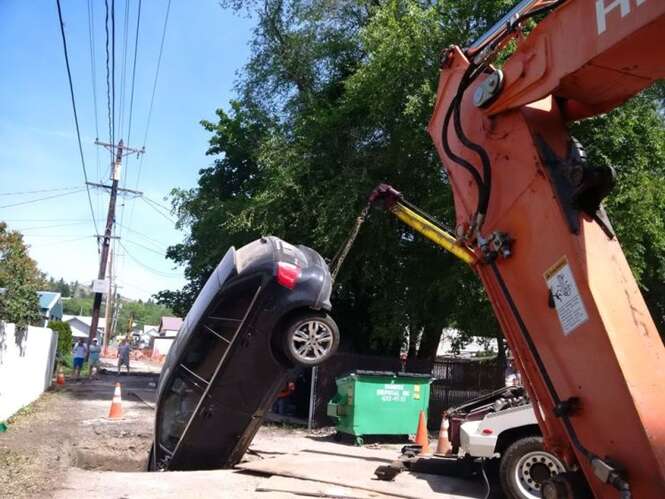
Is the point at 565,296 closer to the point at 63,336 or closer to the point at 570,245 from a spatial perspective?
the point at 570,245

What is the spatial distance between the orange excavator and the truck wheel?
3713 mm

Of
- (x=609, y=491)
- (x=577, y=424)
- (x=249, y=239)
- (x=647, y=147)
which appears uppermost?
(x=647, y=147)

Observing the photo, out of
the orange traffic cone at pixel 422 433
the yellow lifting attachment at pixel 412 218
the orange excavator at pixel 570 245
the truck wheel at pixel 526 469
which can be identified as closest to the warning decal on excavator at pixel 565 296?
the orange excavator at pixel 570 245

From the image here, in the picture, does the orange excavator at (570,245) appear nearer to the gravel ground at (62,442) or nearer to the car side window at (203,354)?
the car side window at (203,354)

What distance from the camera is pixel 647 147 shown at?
14469mm

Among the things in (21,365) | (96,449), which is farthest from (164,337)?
(96,449)

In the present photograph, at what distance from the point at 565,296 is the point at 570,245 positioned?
25 cm

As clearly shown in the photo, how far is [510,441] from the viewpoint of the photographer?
744 centimetres

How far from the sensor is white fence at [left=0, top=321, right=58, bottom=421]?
11102 millimetres

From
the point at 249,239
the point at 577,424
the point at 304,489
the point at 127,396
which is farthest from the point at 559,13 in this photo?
the point at 127,396

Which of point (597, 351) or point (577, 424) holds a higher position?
point (597, 351)

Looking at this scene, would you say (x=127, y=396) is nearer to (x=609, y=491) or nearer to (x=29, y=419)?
(x=29, y=419)

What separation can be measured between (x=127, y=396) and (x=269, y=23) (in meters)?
12.6

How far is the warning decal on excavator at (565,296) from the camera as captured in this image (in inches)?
119
